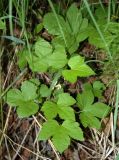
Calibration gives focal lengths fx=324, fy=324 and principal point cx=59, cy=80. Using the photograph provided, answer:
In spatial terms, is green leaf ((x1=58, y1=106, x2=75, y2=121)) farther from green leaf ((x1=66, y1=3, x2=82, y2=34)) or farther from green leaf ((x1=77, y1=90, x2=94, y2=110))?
green leaf ((x1=66, y1=3, x2=82, y2=34))

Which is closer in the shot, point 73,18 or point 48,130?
point 48,130

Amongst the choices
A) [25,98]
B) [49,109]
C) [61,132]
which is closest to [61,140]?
[61,132]

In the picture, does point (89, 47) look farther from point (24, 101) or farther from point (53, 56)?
point (24, 101)

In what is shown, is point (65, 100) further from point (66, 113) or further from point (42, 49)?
point (42, 49)

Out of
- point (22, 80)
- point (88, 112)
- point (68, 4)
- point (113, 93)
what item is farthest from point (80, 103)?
point (68, 4)

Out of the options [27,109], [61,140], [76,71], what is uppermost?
[76,71]

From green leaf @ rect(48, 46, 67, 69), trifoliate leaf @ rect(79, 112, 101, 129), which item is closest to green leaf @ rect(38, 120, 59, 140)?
trifoliate leaf @ rect(79, 112, 101, 129)
